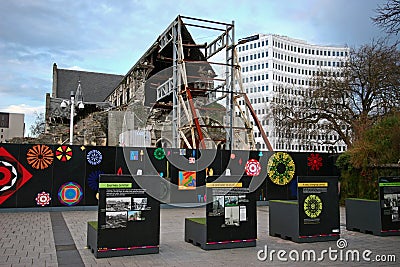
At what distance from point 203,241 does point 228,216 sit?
29.2 inches

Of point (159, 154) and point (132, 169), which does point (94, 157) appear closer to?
point (132, 169)

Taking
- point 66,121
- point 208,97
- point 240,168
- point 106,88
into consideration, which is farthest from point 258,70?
point 240,168

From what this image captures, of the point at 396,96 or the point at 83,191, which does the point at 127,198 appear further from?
the point at 396,96

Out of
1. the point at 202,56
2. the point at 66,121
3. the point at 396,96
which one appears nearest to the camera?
the point at 396,96

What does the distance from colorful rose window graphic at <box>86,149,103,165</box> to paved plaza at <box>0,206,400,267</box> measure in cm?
375

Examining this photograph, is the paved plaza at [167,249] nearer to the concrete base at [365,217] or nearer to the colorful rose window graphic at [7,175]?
the concrete base at [365,217]

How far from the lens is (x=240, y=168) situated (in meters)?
17.6

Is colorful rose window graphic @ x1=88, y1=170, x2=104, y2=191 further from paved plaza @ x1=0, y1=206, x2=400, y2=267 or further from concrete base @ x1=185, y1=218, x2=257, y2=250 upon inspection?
concrete base @ x1=185, y1=218, x2=257, y2=250

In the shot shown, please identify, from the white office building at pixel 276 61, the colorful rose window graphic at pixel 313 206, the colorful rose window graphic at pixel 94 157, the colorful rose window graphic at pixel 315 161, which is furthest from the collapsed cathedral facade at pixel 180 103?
the white office building at pixel 276 61

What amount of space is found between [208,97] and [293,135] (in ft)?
25.1

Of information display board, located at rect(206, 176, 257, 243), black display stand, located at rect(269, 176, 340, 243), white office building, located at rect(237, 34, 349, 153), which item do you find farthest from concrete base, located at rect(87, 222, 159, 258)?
white office building, located at rect(237, 34, 349, 153)

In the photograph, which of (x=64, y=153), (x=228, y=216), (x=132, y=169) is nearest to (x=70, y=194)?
(x=64, y=153)

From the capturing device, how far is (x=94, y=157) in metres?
15.9

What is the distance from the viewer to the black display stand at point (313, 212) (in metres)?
9.38
